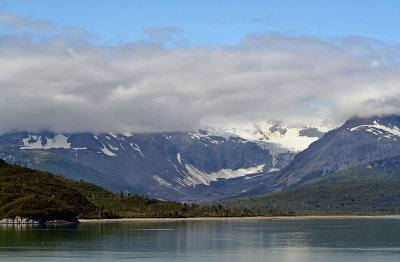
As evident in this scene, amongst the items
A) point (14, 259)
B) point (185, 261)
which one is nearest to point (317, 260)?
point (185, 261)

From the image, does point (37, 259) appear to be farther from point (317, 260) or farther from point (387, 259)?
point (387, 259)

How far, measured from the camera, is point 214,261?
19362 centimetres

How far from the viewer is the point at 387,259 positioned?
655 feet

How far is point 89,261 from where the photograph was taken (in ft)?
627

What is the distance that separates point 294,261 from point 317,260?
22.6 feet

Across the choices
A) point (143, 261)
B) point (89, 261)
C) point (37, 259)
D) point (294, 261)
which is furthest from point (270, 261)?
point (37, 259)

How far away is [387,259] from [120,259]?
7486 cm

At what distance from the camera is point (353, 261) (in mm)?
194125

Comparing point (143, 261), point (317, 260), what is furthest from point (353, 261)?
point (143, 261)

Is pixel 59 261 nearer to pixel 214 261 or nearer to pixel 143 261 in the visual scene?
pixel 143 261

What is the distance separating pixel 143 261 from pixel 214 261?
1932 centimetres

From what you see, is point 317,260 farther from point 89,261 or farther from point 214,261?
point 89,261

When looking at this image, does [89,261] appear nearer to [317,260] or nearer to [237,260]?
[237,260]

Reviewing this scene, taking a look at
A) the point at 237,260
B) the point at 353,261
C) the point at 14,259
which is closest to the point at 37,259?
the point at 14,259
